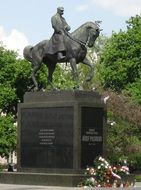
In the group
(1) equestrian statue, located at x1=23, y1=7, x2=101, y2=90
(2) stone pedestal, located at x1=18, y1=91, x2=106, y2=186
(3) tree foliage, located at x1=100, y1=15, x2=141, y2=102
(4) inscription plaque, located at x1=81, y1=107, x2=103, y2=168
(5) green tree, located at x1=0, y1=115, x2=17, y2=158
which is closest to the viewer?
(2) stone pedestal, located at x1=18, y1=91, x2=106, y2=186

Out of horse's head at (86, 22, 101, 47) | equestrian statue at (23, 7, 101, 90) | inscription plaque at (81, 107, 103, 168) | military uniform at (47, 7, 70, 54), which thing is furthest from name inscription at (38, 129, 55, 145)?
horse's head at (86, 22, 101, 47)

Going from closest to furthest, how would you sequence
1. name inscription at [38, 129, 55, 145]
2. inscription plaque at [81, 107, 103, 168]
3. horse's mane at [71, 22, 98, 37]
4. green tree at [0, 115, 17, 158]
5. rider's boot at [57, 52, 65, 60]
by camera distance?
inscription plaque at [81, 107, 103, 168] → name inscription at [38, 129, 55, 145] → horse's mane at [71, 22, 98, 37] → rider's boot at [57, 52, 65, 60] → green tree at [0, 115, 17, 158]

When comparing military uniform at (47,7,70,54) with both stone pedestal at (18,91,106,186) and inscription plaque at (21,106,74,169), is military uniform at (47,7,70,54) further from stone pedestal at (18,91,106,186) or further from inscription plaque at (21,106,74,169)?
inscription plaque at (21,106,74,169)

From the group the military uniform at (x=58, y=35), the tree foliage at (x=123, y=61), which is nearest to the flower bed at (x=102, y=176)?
the military uniform at (x=58, y=35)

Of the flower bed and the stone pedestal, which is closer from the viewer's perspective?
the flower bed

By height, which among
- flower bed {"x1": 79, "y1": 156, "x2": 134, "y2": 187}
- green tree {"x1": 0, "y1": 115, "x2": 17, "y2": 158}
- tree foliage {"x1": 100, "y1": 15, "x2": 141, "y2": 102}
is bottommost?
flower bed {"x1": 79, "y1": 156, "x2": 134, "y2": 187}

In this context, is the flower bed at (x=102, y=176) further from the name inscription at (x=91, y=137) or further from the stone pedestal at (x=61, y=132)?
the name inscription at (x=91, y=137)

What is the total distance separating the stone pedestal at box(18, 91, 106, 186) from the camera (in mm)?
29328

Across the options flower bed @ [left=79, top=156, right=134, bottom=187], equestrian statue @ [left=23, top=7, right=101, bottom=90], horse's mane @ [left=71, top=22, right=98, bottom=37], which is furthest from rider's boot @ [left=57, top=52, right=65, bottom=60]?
flower bed @ [left=79, top=156, right=134, bottom=187]

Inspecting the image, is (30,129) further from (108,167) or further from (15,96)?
(15,96)

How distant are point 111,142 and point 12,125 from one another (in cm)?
967

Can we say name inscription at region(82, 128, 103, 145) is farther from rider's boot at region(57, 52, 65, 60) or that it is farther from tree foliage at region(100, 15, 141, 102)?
tree foliage at region(100, 15, 141, 102)

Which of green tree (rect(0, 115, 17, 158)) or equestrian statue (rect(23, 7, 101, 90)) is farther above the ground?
equestrian statue (rect(23, 7, 101, 90))

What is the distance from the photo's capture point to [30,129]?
30922 mm
